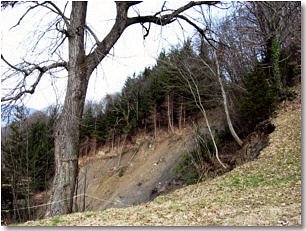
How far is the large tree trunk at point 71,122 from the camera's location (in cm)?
371

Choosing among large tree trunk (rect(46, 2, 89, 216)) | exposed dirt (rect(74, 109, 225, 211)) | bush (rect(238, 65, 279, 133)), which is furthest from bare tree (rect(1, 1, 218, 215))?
bush (rect(238, 65, 279, 133))

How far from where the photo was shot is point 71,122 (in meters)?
3.73

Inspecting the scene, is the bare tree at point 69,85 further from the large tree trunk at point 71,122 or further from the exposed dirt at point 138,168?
the exposed dirt at point 138,168

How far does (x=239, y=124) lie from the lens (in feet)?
27.2

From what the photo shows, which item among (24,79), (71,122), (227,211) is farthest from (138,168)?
(227,211)

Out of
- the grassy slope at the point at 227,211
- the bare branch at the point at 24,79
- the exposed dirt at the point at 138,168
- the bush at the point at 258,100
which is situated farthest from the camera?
the bush at the point at 258,100

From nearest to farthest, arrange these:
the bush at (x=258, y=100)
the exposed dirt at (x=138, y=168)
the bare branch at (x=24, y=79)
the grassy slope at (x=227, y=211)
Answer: the grassy slope at (x=227, y=211), the bare branch at (x=24, y=79), the exposed dirt at (x=138, y=168), the bush at (x=258, y=100)

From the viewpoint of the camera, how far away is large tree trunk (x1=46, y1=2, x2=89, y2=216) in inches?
146

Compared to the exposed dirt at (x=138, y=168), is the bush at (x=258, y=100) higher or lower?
higher

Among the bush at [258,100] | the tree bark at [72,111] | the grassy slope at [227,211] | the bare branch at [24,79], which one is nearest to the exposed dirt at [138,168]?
the bush at [258,100]

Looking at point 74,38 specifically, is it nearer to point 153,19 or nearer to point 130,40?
point 130,40

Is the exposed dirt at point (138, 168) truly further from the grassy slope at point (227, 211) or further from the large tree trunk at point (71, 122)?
the grassy slope at point (227, 211)

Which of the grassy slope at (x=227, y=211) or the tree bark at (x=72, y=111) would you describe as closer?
the grassy slope at (x=227, y=211)

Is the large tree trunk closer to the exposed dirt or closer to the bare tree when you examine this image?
the bare tree
